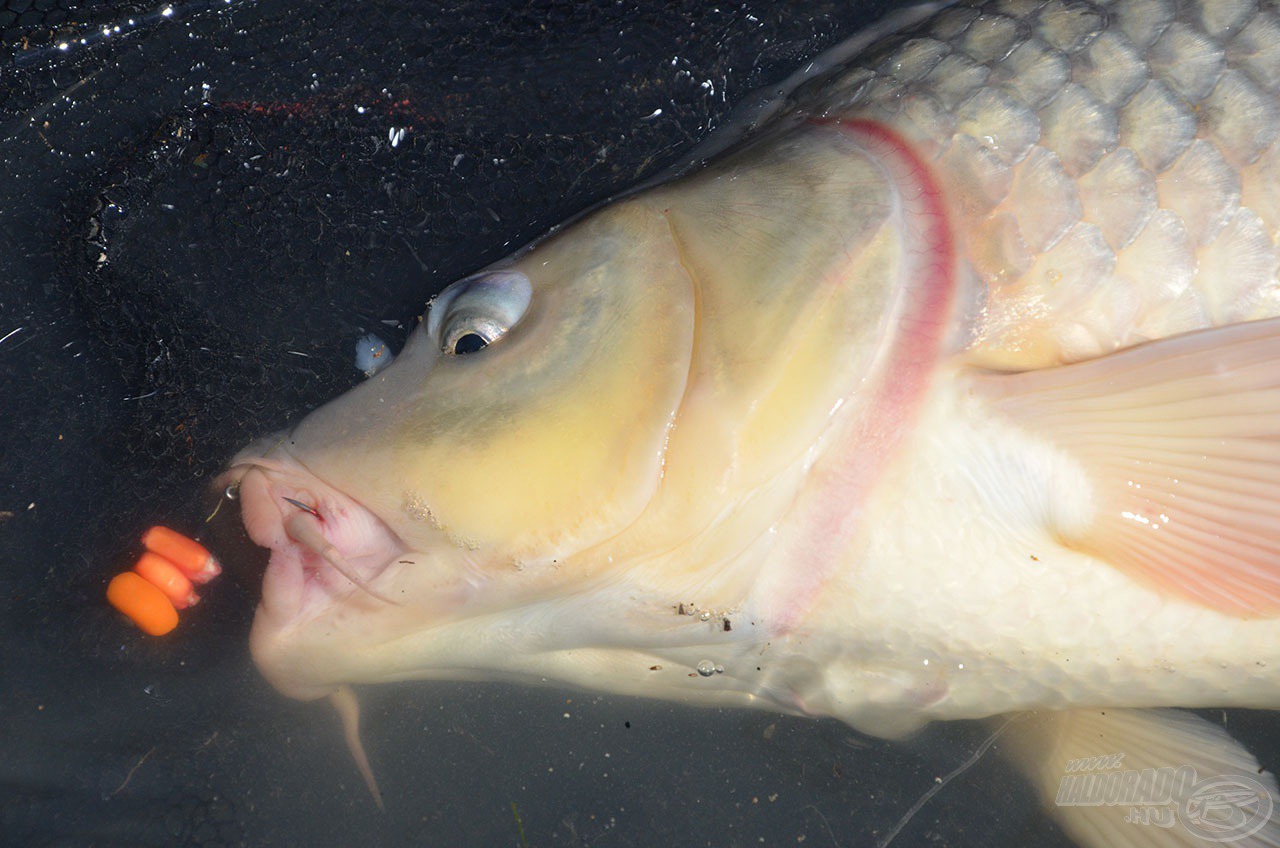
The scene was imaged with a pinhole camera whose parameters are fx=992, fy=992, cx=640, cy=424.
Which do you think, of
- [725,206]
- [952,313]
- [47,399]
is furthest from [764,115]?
[47,399]

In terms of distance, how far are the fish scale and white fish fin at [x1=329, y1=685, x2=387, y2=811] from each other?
1.20m

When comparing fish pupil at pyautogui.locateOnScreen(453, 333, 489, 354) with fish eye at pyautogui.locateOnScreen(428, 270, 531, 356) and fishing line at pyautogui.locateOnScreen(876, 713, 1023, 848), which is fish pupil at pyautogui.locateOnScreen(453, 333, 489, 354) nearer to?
fish eye at pyautogui.locateOnScreen(428, 270, 531, 356)

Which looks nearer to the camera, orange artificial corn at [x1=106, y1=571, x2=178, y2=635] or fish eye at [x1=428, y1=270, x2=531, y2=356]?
fish eye at [x1=428, y1=270, x2=531, y2=356]

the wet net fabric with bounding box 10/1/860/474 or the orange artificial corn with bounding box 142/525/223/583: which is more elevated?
the wet net fabric with bounding box 10/1/860/474

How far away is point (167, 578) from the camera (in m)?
1.78

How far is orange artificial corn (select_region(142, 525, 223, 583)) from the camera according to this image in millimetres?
1800

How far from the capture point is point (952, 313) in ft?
4.84

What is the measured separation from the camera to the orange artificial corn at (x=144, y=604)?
1772mm

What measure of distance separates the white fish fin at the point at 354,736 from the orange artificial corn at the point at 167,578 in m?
0.34

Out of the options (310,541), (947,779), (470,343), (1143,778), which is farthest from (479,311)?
(1143,778)

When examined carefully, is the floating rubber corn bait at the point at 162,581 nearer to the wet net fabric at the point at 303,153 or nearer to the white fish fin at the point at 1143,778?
the wet net fabric at the point at 303,153

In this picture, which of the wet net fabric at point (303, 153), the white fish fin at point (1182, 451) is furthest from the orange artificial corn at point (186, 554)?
the white fish fin at point (1182, 451)

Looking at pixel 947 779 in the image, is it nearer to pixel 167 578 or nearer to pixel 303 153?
pixel 167 578

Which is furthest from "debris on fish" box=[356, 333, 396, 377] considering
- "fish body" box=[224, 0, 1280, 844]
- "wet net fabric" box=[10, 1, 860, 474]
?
"fish body" box=[224, 0, 1280, 844]
